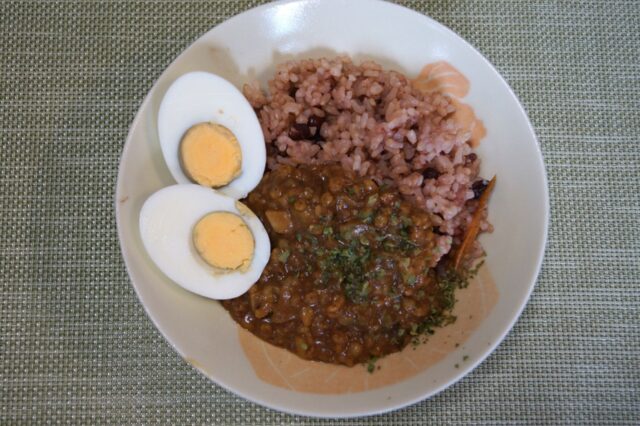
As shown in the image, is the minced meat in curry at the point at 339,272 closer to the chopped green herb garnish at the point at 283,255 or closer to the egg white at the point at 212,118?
the chopped green herb garnish at the point at 283,255

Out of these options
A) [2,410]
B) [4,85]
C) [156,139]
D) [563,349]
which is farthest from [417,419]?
[4,85]

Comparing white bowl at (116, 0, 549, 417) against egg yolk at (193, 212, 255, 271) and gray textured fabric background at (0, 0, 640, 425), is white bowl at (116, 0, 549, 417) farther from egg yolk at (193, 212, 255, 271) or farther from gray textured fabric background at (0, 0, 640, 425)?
gray textured fabric background at (0, 0, 640, 425)

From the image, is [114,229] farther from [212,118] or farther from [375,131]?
[375,131]

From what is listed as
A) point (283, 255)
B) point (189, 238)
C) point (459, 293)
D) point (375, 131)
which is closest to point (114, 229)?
point (189, 238)

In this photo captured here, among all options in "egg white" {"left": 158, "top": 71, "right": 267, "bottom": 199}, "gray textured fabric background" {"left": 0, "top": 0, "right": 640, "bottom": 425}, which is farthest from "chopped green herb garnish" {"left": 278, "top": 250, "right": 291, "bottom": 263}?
"gray textured fabric background" {"left": 0, "top": 0, "right": 640, "bottom": 425}

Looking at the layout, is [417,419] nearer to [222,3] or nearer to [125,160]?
[125,160]
